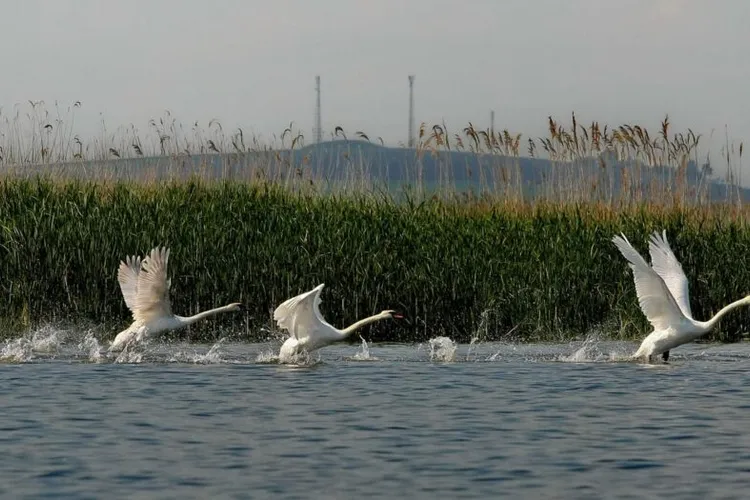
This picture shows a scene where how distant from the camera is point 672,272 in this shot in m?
17.2

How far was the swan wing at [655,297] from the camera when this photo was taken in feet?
51.4

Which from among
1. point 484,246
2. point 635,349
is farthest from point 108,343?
point 635,349

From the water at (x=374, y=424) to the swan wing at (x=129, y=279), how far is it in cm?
73

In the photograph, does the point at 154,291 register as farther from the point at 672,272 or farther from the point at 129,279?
the point at 672,272

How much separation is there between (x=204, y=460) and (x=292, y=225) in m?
10.7

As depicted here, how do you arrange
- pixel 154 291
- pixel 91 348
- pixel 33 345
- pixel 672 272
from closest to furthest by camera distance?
pixel 672 272 → pixel 154 291 → pixel 91 348 → pixel 33 345

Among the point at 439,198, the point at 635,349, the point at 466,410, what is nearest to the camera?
the point at 466,410

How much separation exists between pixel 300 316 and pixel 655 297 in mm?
4017

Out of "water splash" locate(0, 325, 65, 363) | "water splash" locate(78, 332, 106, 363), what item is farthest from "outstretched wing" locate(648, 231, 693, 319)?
"water splash" locate(0, 325, 65, 363)

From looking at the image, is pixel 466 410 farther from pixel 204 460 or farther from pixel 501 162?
pixel 501 162

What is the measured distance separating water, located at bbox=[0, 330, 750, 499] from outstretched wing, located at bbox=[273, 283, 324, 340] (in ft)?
1.56

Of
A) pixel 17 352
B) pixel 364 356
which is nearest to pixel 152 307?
pixel 17 352

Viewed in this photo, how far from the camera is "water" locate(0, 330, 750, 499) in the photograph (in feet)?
30.4

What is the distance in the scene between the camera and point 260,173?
22.4 m
